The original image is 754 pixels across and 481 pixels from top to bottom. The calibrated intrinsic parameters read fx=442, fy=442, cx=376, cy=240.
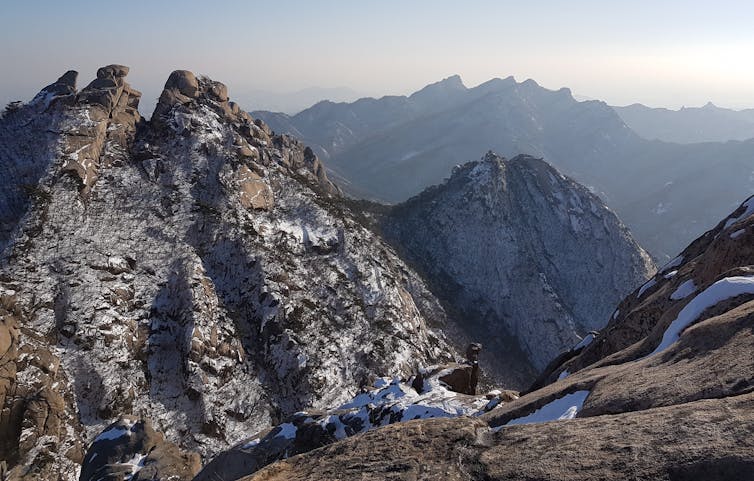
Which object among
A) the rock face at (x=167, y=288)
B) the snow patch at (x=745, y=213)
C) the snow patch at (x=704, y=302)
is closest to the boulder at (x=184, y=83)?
the rock face at (x=167, y=288)

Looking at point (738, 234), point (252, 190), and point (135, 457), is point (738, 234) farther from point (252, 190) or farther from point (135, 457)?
point (252, 190)

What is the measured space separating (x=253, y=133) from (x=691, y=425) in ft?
246

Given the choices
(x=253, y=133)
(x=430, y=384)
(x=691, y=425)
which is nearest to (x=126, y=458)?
(x=430, y=384)

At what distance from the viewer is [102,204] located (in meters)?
49.4

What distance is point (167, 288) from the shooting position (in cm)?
4541

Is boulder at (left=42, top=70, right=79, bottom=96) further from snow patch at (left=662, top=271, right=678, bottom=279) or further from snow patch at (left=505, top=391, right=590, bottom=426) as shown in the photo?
snow patch at (left=662, top=271, right=678, bottom=279)

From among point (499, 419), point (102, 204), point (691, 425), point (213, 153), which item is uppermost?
point (213, 153)

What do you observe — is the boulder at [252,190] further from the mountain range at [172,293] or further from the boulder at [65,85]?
the boulder at [65,85]

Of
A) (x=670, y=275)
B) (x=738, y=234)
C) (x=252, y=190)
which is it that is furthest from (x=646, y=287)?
(x=252, y=190)

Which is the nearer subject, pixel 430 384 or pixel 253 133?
pixel 430 384

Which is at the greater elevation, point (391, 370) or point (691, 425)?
point (691, 425)

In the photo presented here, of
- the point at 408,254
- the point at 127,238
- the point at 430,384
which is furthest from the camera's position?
the point at 408,254

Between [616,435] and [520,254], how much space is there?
95561mm

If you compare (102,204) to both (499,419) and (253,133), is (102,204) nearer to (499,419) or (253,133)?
Answer: (253,133)
